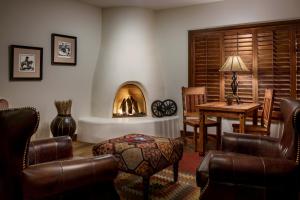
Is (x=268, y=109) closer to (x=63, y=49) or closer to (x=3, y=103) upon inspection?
(x=63, y=49)

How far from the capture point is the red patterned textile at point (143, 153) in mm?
2502

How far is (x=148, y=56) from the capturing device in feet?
17.4

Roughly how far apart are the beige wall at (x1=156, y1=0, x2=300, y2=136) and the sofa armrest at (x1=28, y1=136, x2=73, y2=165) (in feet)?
10.3

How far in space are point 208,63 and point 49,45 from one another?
2.73 m

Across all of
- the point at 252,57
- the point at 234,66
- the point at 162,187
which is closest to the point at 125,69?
the point at 234,66

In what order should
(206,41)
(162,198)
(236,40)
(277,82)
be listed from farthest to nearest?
(206,41)
(236,40)
(277,82)
(162,198)

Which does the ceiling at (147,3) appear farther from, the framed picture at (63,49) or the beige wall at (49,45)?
the framed picture at (63,49)

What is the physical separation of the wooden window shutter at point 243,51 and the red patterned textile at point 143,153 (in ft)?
7.27

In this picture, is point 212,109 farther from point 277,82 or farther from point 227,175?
point 227,175

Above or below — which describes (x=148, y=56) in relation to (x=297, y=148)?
above

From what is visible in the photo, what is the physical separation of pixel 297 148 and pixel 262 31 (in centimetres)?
306

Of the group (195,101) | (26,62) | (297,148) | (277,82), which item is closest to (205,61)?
(195,101)

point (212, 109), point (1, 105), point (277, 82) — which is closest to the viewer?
point (1, 105)

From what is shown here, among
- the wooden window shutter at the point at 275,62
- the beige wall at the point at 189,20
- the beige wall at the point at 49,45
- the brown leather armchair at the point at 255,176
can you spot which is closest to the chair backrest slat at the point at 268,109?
the wooden window shutter at the point at 275,62
